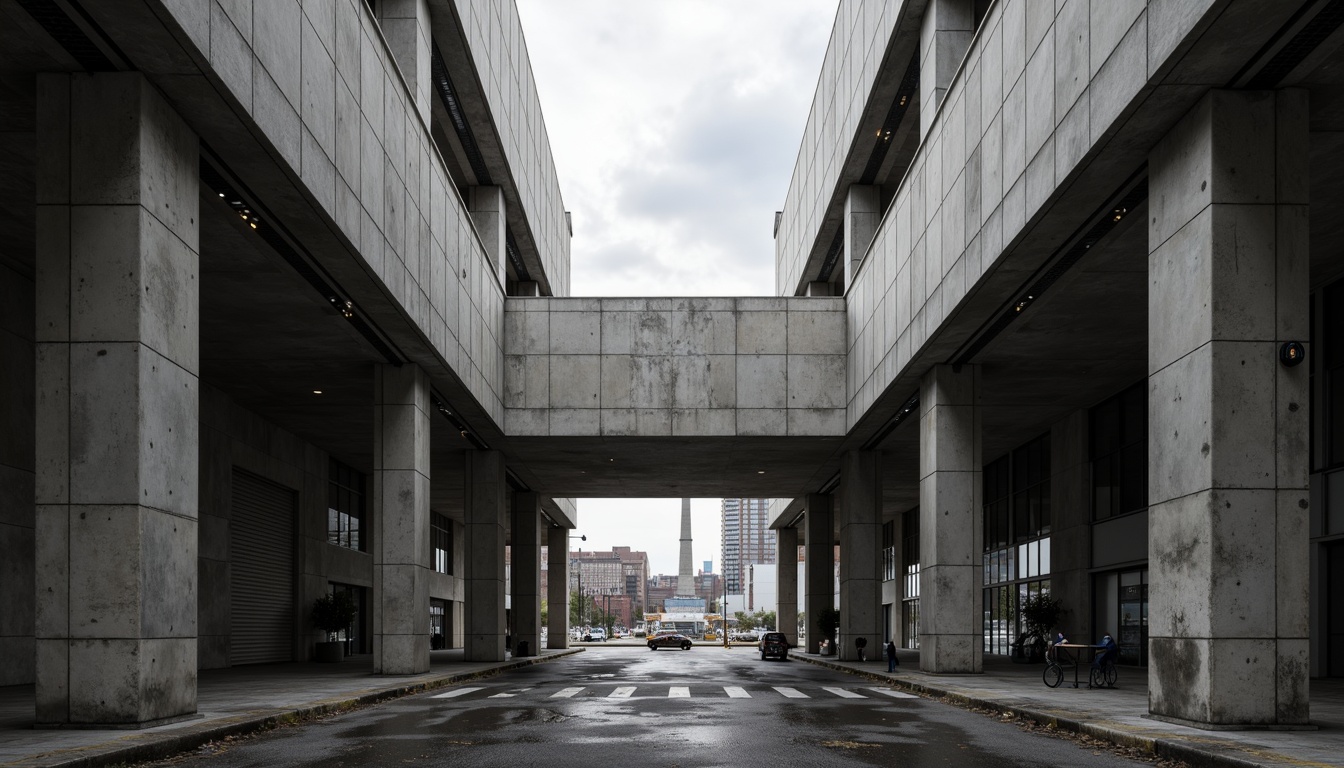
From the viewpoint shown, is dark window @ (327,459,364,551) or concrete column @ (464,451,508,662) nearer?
concrete column @ (464,451,508,662)

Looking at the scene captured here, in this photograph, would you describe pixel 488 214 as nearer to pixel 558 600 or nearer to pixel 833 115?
pixel 833 115

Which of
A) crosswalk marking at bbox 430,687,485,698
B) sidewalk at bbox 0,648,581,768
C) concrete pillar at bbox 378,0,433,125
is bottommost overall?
crosswalk marking at bbox 430,687,485,698

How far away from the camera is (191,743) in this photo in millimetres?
12977

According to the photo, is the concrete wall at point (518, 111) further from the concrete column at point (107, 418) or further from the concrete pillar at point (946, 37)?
the concrete column at point (107, 418)

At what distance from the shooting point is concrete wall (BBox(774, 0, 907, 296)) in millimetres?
33531

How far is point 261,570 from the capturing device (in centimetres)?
→ 3806

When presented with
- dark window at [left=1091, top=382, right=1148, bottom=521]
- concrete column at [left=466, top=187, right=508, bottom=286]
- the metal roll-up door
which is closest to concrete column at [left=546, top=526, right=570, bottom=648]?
the metal roll-up door

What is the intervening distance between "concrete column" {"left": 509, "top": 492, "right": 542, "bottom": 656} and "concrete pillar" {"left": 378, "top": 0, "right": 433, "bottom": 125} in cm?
2797

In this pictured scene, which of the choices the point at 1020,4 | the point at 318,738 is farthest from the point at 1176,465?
the point at 318,738

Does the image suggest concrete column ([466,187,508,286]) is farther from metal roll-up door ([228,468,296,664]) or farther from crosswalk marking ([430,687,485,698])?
crosswalk marking ([430,687,485,698])

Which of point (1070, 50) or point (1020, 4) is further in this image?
point (1020, 4)

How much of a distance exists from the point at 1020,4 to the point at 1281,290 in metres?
8.15

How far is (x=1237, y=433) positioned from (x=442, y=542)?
189ft

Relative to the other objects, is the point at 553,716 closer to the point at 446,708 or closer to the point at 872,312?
the point at 446,708
